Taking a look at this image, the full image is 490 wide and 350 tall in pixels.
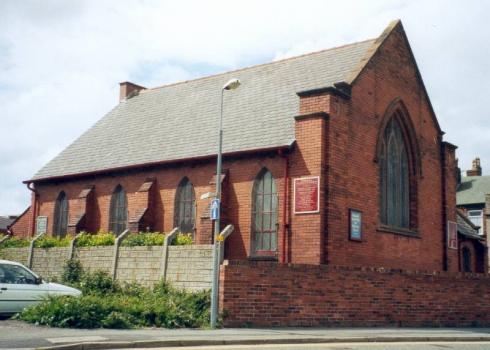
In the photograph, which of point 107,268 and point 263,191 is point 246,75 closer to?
point 263,191

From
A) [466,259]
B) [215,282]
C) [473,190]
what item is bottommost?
[215,282]

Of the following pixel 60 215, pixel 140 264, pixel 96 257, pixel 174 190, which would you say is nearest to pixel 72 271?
pixel 96 257

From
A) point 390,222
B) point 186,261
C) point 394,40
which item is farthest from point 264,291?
point 394,40

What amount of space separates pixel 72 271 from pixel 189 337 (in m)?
9.65

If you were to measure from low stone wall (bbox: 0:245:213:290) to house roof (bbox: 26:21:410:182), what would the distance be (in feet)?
17.7

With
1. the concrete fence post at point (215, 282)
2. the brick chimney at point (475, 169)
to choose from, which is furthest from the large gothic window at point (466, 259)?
the brick chimney at point (475, 169)

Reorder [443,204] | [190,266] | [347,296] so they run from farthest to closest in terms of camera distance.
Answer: [443,204] → [347,296] → [190,266]

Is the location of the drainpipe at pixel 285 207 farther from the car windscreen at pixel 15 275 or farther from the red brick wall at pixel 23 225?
the red brick wall at pixel 23 225

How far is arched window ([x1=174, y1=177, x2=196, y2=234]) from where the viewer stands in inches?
961

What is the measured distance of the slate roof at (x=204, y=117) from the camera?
23562 millimetres

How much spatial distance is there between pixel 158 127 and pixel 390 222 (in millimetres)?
11452

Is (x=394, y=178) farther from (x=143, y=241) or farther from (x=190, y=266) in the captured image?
(x=190, y=266)

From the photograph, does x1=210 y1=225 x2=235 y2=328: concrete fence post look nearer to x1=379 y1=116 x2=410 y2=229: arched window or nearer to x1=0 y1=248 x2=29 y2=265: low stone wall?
x1=379 y1=116 x2=410 y2=229: arched window

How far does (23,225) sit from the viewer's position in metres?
32.0
